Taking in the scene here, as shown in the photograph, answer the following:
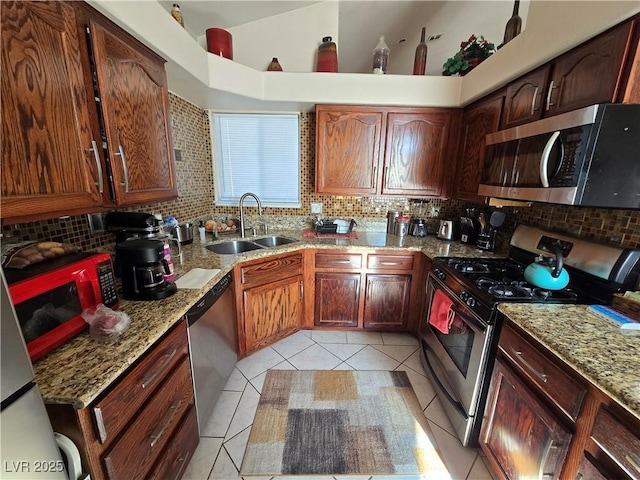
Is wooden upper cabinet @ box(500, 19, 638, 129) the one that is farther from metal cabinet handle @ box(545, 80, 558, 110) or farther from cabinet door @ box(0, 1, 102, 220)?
cabinet door @ box(0, 1, 102, 220)

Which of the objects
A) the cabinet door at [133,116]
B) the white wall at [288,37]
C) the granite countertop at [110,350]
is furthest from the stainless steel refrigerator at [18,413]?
the white wall at [288,37]

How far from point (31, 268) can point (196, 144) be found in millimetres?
1936

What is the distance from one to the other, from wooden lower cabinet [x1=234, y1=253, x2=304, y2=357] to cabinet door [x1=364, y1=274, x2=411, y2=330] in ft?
2.10

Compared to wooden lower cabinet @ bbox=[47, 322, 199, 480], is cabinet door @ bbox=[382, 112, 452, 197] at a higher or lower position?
higher

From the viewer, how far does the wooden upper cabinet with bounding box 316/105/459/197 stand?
229 cm

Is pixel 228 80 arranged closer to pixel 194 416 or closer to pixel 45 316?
pixel 45 316

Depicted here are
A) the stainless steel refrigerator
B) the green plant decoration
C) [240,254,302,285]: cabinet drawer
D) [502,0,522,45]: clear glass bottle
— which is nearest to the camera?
the stainless steel refrigerator

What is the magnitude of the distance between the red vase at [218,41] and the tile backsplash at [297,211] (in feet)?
1.70

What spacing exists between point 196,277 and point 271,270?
66 cm

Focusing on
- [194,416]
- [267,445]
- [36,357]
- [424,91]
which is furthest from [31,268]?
[424,91]

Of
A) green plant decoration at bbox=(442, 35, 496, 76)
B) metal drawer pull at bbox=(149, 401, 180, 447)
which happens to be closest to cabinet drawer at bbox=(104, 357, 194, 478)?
metal drawer pull at bbox=(149, 401, 180, 447)

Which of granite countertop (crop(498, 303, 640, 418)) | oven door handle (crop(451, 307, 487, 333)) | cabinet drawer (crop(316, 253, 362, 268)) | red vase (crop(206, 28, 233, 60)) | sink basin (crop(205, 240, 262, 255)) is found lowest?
oven door handle (crop(451, 307, 487, 333))

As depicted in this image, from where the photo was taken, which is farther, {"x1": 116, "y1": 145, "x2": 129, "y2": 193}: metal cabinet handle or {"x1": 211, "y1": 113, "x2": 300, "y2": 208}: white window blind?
{"x1": 211, "y1": 113, "x2": 300, "y2": 208}: white window blind

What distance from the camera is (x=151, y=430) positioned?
0.97 meters
